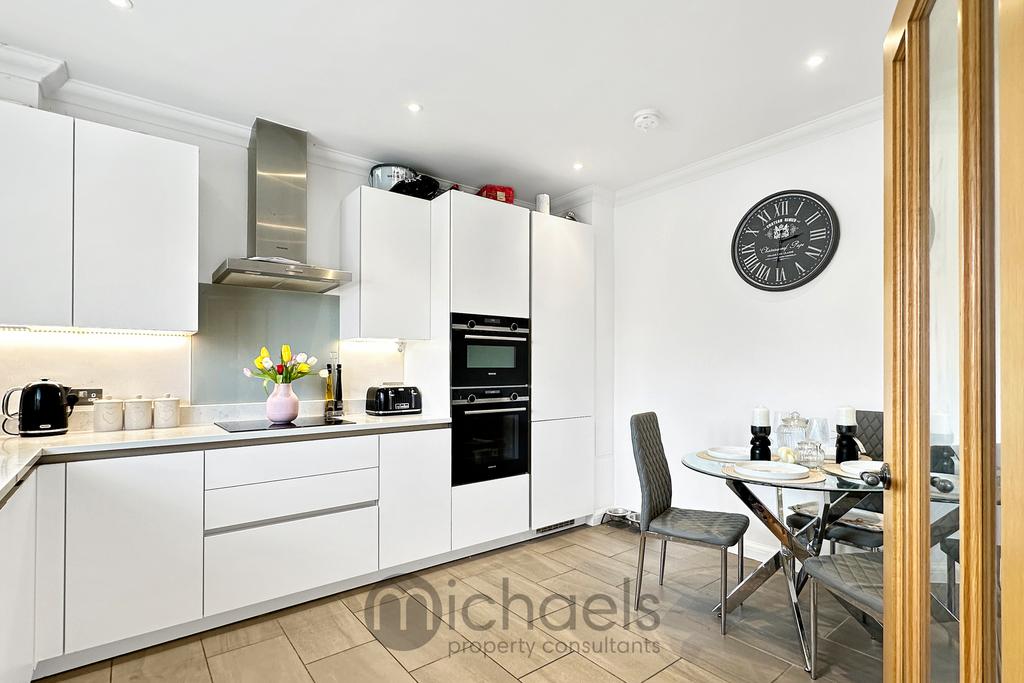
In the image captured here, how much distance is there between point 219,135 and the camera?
9.87 feet

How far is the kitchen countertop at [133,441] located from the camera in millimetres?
1842

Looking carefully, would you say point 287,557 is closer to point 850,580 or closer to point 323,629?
point 323,629

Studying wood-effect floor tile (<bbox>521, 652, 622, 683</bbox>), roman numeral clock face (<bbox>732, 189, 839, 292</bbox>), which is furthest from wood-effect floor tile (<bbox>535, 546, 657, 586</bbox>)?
roman numeral clock face (<bbox>732, 189, 839, 292</bbox>)

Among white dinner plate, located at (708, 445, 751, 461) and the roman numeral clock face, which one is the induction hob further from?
the roman numeral clock face

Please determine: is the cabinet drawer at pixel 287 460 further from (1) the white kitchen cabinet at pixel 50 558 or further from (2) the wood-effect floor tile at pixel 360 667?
(2) the wood-effect floor tile at pixel 360 667

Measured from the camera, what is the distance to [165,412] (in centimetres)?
270

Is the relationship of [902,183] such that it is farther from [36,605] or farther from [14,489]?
[36,605]

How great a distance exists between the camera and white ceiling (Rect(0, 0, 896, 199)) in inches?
81.6

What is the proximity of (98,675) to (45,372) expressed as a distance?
1.38m

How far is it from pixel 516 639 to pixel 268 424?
5.33 feet

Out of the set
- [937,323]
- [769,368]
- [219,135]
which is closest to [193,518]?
[219,135]

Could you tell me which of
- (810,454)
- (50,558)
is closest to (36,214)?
(50,558)

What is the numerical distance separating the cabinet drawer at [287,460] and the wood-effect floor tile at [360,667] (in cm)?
84

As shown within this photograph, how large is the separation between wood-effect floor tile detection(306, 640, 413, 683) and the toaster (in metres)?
1.31
